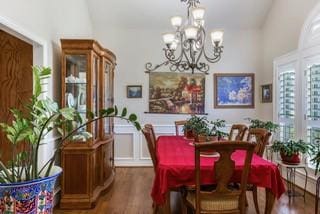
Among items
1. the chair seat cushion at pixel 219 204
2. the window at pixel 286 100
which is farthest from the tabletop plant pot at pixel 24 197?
the window at pixel 286 100

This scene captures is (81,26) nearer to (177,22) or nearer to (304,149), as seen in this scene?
(177,22)

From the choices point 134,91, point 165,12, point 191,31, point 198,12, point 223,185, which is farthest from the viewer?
point 134,91

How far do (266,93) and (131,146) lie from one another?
3.01m

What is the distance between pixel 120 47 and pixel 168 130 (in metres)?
2.04

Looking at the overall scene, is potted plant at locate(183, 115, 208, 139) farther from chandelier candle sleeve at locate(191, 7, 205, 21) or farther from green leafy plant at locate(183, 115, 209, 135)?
chandelier candle sleeve at locate(191, 7, 205, 21)

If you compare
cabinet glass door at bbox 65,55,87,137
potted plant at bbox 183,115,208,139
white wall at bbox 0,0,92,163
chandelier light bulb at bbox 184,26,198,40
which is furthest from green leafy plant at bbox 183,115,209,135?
white wall at bbox 0,0,92,163

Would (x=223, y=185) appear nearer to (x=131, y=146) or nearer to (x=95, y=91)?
(x=95, y=91)

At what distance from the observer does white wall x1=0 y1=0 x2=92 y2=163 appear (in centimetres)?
281

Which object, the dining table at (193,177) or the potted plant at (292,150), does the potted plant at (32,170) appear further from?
the potted plant at (292,150)

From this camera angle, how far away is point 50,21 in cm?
379

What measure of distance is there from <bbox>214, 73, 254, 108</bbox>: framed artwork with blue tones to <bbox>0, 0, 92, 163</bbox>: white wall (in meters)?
2.98

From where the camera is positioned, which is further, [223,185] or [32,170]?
[223,185]

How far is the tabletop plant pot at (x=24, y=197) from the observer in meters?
1.72

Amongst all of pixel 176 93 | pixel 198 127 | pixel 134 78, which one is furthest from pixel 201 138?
pixel 134 78
